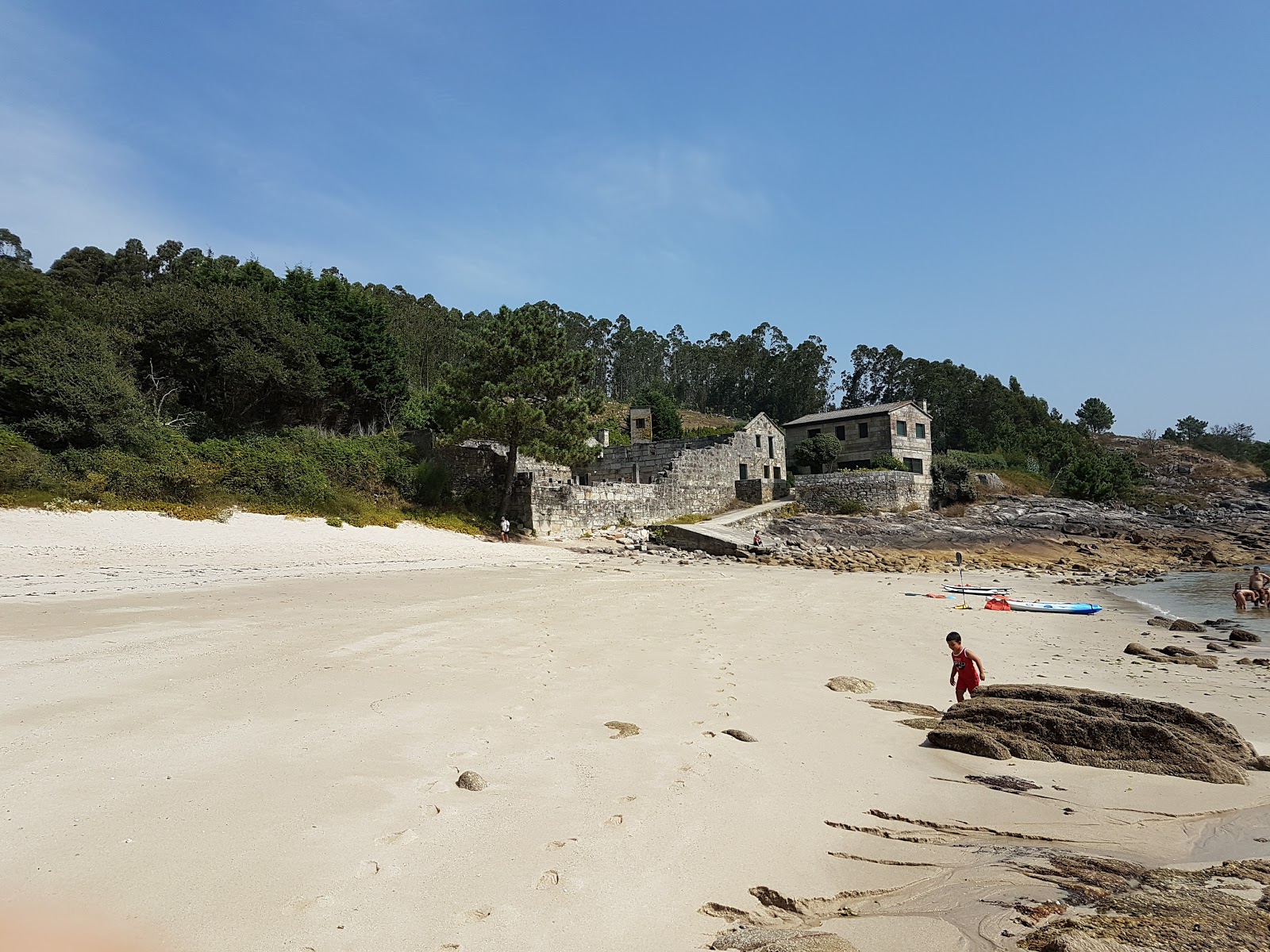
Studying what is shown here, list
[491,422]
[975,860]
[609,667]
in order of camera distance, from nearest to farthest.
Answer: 1. [975,860]
2. [609,667]
3. [491,422]

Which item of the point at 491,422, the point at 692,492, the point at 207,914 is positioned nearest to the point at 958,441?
the point at 692,492

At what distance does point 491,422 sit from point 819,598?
14.1 meters

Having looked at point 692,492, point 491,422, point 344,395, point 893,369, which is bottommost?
point 692,492

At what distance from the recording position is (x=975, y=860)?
13.1 feet

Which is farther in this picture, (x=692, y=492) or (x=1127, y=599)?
(x=692, y=492)

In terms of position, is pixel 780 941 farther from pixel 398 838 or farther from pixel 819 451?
pixel 819 451

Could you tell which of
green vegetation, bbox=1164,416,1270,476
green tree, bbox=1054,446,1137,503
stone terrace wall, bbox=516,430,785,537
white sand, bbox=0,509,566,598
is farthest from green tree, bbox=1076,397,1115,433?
white sand, bbox=0,509,566,598

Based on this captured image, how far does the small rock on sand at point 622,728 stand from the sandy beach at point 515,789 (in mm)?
101

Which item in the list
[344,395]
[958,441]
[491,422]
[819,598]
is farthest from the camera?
[958,441]

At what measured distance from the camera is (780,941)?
3035 millimetres

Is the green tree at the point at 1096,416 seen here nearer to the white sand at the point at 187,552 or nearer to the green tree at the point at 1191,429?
the green tree at the point at 1191,429

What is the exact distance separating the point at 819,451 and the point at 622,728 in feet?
139

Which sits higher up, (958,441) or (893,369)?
(893,369)

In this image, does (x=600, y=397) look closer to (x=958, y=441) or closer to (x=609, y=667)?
(x=609, y=667)
